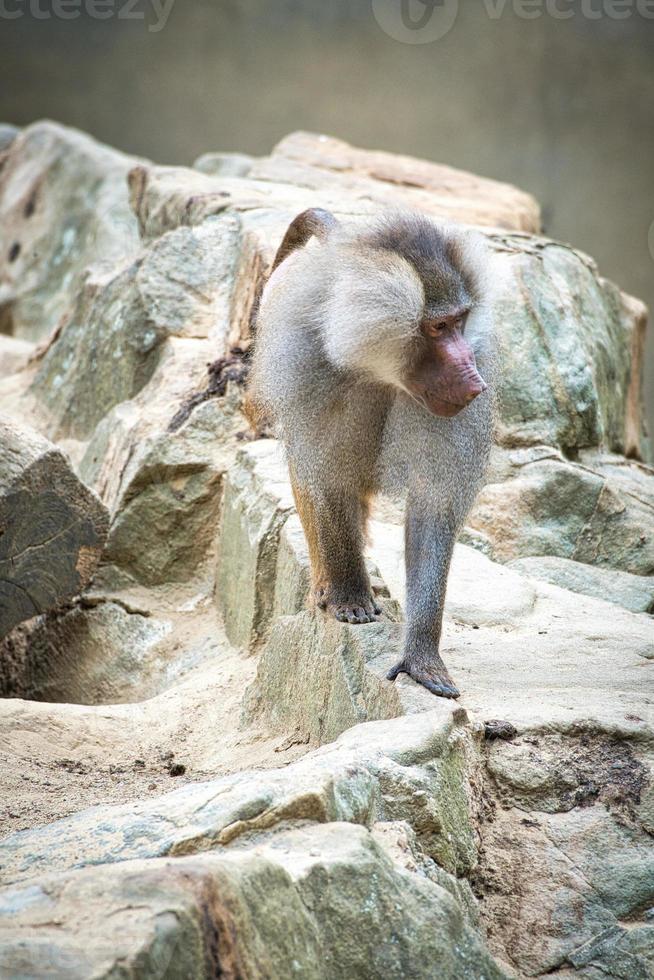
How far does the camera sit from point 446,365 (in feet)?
9.21

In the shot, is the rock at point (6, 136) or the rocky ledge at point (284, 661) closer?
the rocky ledge at point (284, 661)

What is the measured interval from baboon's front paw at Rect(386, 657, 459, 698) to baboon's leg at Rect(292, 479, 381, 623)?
1.15ft

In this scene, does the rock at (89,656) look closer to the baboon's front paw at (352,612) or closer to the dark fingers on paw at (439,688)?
the baboon's front paw at (352,612)

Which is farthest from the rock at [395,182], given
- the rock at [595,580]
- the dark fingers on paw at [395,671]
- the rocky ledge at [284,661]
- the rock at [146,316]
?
the dark fingers on paw at [395,671]

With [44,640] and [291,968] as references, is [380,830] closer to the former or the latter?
[291,968]

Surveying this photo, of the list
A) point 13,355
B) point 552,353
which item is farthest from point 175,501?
point 13,355

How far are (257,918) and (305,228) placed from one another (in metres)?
2.38

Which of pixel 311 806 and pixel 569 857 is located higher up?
pixel 311 806

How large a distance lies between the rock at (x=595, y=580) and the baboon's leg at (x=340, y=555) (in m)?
1.35

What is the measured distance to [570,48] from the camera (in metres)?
9.69

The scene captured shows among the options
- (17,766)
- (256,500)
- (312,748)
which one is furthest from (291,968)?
(256,500)

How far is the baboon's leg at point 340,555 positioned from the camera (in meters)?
3.24

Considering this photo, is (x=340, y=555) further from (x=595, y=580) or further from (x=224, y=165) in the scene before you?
(x=224, y=165)

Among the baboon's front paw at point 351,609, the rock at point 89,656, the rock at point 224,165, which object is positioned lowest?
the rock at point 89,656
